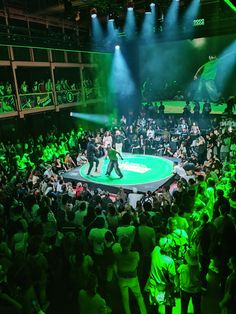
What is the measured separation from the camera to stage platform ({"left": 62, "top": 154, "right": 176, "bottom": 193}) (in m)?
10.4

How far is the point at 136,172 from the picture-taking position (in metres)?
11.6

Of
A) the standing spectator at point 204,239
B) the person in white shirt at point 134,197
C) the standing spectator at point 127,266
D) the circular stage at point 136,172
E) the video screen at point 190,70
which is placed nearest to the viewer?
the standing spectator at point 127,266

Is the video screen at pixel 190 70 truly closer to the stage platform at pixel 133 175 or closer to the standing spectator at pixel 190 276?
the stage platform at pixel 133 175

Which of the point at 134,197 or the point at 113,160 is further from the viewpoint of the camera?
the point at 113,160

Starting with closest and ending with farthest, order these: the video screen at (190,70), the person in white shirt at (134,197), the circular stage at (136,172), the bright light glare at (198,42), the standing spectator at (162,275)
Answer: the standing spectator at (162,275) → the person in white shirt at (134,197) → the circular stage at (136,172) → the video screen at (190,70) → the bright light glare at (198,42)

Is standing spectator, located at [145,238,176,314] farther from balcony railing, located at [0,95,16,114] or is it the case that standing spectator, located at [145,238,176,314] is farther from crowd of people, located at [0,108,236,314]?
balcony railing, located at [0,95,16,114]

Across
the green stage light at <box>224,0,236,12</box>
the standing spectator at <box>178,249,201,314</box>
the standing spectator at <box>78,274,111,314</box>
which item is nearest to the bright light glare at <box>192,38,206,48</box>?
the green stage light at <box>224,0,236,12</box>

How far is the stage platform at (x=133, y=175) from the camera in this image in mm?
10414

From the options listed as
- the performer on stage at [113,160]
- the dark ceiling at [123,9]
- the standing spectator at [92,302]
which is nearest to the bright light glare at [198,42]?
the dark ceiling at [123,9]

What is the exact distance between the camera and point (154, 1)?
44.9 feet

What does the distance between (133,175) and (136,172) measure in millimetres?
328

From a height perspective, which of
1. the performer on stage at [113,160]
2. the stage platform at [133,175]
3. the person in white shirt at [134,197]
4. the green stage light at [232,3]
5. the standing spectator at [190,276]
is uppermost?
the green stage light at [232,3]

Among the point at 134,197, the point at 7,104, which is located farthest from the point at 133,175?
the point at 7,104

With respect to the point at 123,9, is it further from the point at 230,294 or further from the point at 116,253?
the point at 230,294
